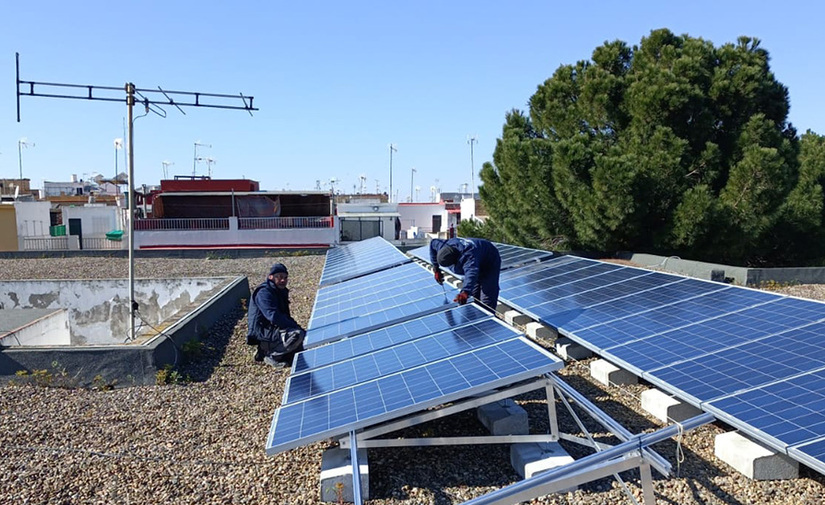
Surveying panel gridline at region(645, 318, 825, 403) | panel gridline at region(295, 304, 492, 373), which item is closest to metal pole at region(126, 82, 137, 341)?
panel gridline at region(295, 304, 492, 373)

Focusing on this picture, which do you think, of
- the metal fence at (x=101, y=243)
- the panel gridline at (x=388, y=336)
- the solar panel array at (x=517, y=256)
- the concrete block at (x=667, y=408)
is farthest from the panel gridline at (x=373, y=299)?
the metal fence at (x=101, y=243)

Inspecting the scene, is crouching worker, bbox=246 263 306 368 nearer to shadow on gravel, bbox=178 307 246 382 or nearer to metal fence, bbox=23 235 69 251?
shadow on gravel, bbox=178 307 246 382

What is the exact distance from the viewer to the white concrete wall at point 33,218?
45.1m

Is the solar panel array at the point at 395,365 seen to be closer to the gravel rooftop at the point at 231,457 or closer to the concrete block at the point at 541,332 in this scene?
the gravel rooftop at the point at 231,457

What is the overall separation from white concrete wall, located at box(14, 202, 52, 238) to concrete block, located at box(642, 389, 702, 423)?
49133 mm

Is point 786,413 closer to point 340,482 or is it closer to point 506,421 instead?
point 506,421

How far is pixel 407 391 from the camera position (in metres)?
4.91

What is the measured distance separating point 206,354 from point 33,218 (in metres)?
44.4

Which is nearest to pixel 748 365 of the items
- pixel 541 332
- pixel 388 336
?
pixel 388 336

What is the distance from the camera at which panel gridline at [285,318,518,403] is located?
555cm

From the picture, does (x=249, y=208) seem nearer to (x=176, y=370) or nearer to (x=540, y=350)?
(x=176, y=370)

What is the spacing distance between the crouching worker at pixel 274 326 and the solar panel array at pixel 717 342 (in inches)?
136

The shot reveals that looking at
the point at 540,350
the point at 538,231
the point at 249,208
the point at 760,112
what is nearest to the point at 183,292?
the point at 538,231

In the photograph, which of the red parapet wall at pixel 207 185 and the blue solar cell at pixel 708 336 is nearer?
the blue solar cell at pixel 708 336
